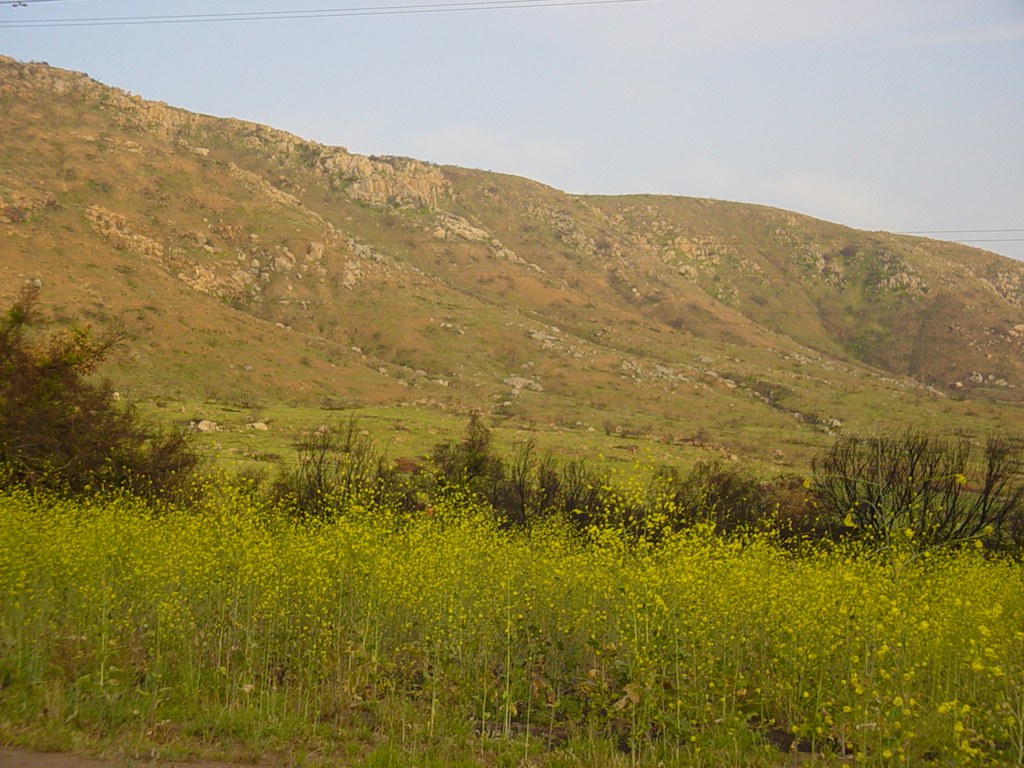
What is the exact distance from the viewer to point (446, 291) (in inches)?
Answer: 4215

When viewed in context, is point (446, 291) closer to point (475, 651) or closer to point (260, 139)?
point (260, 139)

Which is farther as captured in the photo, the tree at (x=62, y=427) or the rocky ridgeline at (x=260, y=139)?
the rocky ridgeline at (x=260, y=139)

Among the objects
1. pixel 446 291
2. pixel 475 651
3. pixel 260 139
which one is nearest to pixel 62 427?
pixel 475 651

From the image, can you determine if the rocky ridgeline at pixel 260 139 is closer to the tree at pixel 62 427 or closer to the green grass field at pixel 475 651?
the tree at pixel 62 427

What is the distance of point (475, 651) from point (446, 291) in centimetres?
9861

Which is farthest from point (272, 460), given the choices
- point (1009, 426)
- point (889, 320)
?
point (889, 320)

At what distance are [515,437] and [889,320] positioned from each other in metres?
116

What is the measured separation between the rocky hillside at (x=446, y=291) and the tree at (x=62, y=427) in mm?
34371

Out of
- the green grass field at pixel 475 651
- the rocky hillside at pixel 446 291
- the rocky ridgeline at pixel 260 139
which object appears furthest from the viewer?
the rocky ridgeline at pixel 260 139

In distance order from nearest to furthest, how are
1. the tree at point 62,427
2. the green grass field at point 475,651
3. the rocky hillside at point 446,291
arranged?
the green grass field at point 475,651 < the tree at point 62,427 < the rocky hillside at point 446,291

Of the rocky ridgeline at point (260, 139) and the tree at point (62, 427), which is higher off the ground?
the rocky ridgeline at point (260, 139)

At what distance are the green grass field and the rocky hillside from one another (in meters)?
50.5

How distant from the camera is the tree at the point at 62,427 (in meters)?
20.4

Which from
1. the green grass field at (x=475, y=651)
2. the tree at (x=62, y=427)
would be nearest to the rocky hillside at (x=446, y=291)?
the tree at (x=62, y=427)
